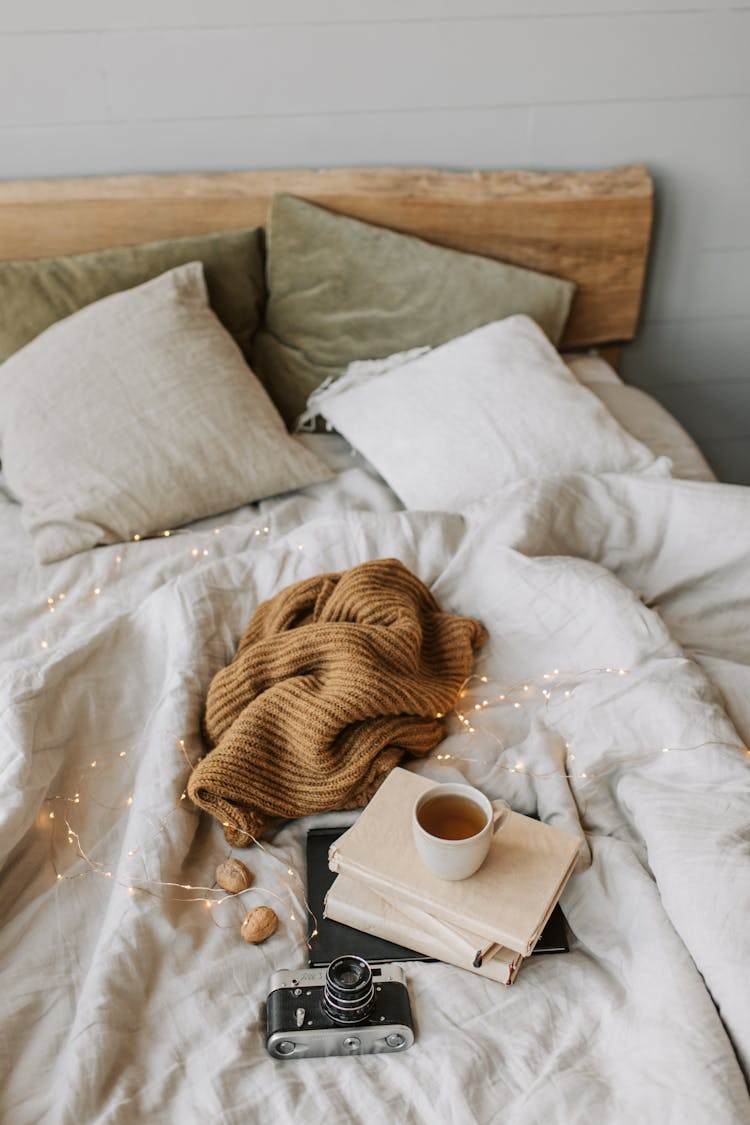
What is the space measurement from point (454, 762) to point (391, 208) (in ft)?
3.79

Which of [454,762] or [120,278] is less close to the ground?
[120,278]

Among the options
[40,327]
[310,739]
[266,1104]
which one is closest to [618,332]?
[40,327]

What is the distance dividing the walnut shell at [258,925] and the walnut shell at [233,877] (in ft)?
0.13

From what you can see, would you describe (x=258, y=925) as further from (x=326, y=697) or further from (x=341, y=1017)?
(x=326, y=697)

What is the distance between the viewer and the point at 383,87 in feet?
5.82

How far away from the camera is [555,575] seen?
1.16 m

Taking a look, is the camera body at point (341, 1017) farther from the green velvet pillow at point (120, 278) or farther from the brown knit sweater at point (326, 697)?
the green velvet pillow at point (120, 278)

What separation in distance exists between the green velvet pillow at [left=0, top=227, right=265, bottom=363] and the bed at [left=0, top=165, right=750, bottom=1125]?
0.02m

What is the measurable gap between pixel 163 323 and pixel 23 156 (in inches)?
19.5

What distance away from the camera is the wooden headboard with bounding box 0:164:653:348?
1.77m

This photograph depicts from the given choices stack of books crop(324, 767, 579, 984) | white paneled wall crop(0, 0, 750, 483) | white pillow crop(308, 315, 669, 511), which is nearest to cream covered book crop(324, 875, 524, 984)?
stack of books crop(324, 767, 579, 984)

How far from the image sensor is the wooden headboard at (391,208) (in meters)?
1.77

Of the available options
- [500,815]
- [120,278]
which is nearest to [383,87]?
[120,278]

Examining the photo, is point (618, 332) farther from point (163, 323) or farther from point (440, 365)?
point (163, 323)
